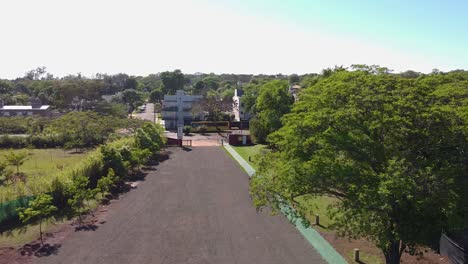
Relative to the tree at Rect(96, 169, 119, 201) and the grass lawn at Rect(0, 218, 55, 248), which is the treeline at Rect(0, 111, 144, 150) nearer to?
the tree at Rect(96, 169, 119, 201)

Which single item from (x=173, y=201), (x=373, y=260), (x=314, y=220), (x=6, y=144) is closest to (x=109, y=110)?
(x=6, y=144)

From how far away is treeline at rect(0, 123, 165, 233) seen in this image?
2038 centimetres

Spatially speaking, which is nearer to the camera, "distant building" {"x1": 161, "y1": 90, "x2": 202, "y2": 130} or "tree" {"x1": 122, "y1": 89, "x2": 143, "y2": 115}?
"distant building" {"x1": 161, "y1": 90, "x2": 202, "y2": 130}

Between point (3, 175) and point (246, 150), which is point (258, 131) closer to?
point (246, 150)

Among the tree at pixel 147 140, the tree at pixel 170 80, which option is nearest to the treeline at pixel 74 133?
the tree at pixel 147 140

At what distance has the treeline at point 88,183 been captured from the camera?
20.4m

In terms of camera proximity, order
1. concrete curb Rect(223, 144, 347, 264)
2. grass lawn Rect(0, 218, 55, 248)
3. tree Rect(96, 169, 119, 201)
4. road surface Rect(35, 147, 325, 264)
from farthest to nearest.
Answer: tree Rect(96, 169, 119, 201) < grass lawn Rect(0, 218, 55, 248) < road surface Rect(35, 147, 325, 264) < concrete curb Rect(223, 144, 347, 264)

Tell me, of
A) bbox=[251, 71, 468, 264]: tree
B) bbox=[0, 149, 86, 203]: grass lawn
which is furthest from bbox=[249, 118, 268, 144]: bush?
bbox=[251, 71, 468, 264]: tree

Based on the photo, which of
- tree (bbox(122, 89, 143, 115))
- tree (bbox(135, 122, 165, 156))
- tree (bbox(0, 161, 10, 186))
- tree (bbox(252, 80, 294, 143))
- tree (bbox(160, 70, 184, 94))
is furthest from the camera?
tree (bbox(160, 70, 184, 94))

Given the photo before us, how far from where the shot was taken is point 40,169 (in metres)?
34.6

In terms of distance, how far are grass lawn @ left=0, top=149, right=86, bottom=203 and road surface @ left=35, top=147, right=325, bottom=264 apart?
14.0 feet

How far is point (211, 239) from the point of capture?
18719 millimetres

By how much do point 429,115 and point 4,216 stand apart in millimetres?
19650

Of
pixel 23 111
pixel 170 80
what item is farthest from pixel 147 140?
pixel 170 80
